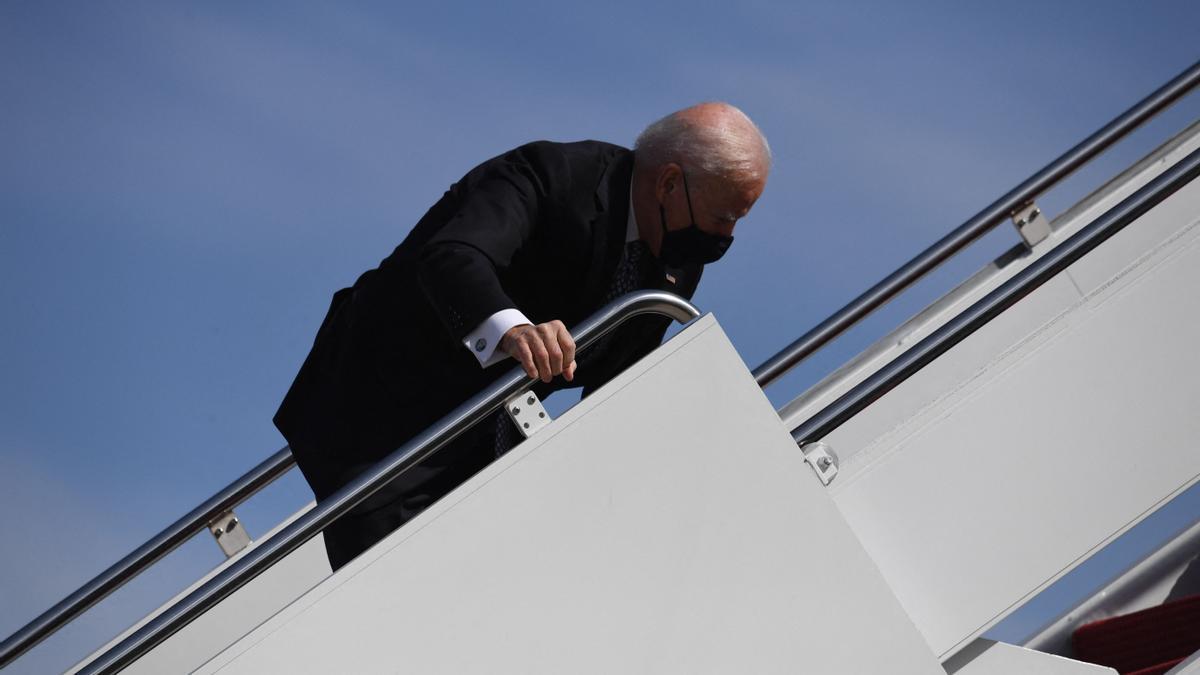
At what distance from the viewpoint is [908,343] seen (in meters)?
3.44

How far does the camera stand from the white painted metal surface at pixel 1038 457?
7.37 ft

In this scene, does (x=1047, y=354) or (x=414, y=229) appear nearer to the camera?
(x=1047, y=354)

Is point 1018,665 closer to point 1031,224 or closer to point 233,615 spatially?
point 1031,224

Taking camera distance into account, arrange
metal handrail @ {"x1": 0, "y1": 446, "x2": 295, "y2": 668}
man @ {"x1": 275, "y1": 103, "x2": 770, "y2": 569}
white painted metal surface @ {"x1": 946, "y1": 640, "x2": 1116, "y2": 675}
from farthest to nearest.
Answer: metal handrail @ {"x1": 0, "y1": 446, "x2": 295, "y2": 668} < man @ {"x1": 275, "y1": 103, "x2": 770, "y2": 569} < white painted metal surface @ {"x1": 946, "y1": 640, "x2": 1116, "y2": 675}

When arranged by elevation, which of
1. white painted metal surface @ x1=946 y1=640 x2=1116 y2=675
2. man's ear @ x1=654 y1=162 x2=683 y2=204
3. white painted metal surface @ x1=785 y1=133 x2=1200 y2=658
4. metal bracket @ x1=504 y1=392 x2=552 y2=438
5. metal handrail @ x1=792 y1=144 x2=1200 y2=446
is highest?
man's ear @ x1=654 y1=162 x2=683 y2=204

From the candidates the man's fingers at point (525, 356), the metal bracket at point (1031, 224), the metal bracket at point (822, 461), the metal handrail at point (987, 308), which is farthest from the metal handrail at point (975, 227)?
the man's fingers at point (525, 356)

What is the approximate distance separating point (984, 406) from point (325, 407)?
1356mm

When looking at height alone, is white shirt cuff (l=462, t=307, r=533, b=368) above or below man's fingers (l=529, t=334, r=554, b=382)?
above

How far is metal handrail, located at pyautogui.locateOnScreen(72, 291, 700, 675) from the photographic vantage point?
2051 mm

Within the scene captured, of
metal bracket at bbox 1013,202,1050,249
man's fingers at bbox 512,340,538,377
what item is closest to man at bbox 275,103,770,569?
man's fingers at bbox 512,340,538,377

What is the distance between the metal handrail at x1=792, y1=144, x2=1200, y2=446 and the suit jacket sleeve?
65 cm

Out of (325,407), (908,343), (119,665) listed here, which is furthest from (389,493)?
(908,343)

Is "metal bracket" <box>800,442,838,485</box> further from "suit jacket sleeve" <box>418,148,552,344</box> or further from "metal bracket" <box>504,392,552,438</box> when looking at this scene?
"suit jacket sleeve" <box>418,148,552,344</box>

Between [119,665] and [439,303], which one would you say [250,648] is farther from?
[439,303]
